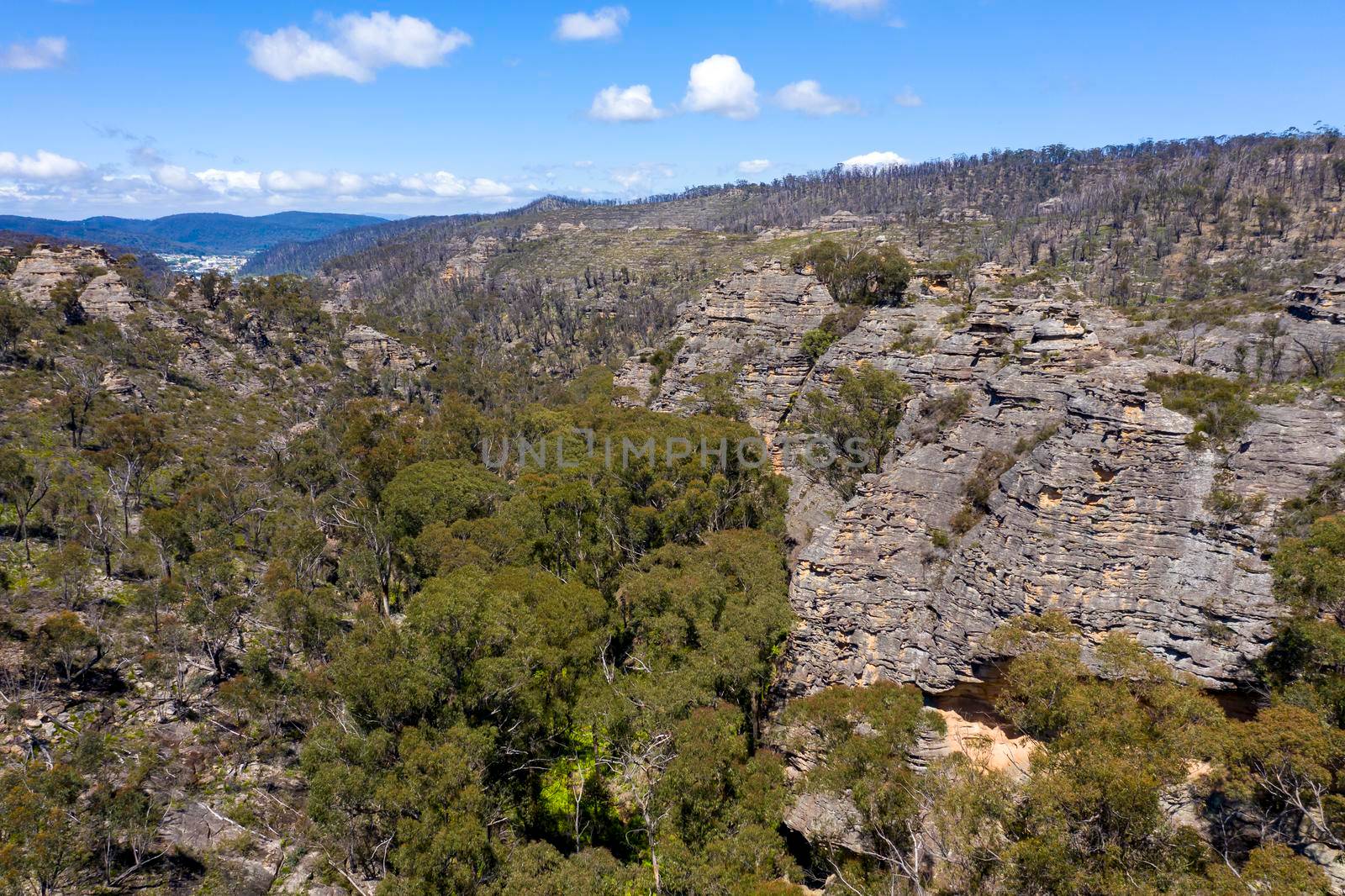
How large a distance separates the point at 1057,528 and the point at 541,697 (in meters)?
20.3

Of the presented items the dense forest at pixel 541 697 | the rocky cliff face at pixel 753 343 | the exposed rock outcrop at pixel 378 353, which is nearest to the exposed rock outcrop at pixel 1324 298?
the dense forest at pixel 541 697

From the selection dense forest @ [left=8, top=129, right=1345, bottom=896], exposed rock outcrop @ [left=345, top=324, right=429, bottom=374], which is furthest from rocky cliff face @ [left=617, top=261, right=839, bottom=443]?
exposed rock outcrop @ [left=345, top=324, right=429, bottom=374]

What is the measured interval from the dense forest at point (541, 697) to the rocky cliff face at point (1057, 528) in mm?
1135

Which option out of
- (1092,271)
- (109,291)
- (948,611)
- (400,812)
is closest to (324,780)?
(400,812)

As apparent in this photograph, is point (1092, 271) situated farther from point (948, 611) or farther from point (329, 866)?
point (329, 866)

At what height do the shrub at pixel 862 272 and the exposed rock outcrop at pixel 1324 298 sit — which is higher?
the shrub at pixel 862 272

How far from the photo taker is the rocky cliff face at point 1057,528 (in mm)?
20391

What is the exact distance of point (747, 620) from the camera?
27.2 m

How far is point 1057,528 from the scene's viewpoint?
2234 cm

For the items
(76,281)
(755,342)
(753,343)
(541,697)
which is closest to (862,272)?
(755,342)

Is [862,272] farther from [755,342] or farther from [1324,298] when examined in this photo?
[1324,298]

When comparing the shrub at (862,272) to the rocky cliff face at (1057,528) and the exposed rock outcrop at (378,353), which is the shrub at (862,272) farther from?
the exposed rock outcrop at (378,353)

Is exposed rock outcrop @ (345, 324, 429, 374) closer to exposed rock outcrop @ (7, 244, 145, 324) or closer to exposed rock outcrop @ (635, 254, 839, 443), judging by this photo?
exposed rock outcrop @ (7, 244, 145, 324)

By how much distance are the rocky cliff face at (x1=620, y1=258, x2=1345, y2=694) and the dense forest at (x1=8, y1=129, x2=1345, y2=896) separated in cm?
113
